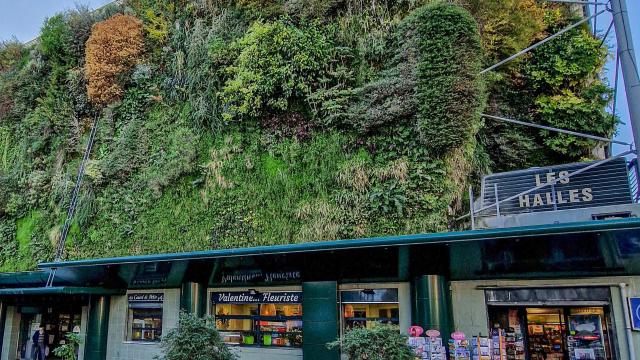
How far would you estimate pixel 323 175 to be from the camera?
13031mm

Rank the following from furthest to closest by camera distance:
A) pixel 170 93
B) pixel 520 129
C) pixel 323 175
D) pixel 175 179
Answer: pixel 170 93 < pixel 175 179 < pixel 520 129 < pixel 323 175

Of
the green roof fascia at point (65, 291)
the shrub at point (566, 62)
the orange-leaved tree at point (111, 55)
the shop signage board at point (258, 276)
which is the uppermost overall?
the orange-leaved tree at point (111, 55)

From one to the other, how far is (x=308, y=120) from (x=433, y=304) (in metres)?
6.34

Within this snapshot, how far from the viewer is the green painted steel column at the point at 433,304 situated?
10.2 metres

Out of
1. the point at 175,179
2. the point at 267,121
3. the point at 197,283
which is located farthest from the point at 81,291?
the point at 267,121

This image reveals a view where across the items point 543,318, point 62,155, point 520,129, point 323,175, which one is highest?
point 62,155

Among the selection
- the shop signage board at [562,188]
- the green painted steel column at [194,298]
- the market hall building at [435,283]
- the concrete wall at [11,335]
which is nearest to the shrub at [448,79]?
the shop signage board at [562,188]

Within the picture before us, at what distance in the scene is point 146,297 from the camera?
14.5m

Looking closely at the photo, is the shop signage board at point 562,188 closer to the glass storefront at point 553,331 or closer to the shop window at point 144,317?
the glass storefront at point 553,331

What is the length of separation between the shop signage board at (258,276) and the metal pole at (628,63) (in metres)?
7.64

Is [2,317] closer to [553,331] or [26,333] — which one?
[26,333]

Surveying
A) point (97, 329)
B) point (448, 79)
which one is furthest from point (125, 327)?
point (448, 79)

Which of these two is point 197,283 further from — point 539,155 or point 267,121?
point 539,155

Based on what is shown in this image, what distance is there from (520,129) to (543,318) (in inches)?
225
